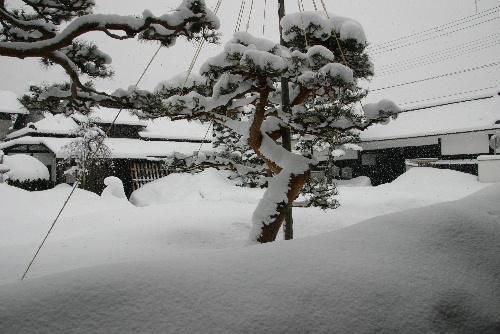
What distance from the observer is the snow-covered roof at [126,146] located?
51.5ft

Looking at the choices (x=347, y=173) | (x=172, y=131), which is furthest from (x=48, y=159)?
(x=347, y=173)

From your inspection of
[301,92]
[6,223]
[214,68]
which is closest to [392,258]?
[214,68]

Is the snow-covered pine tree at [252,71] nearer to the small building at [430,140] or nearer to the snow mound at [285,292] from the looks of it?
the snow mound at [285,292]

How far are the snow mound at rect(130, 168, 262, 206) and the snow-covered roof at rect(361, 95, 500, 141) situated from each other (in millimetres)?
7992

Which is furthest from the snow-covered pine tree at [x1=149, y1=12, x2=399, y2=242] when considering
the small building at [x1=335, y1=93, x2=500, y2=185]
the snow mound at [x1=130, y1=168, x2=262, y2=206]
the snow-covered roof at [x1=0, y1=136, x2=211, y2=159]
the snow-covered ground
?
the small building at [x1=335, y1=93, x2=500, y2=185]

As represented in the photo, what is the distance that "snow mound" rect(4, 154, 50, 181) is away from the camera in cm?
1451

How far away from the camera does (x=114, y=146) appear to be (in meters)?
17.3

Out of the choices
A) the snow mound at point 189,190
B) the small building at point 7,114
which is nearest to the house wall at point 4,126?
the small building at point 7,114

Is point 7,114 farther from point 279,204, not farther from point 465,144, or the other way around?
point 465,144

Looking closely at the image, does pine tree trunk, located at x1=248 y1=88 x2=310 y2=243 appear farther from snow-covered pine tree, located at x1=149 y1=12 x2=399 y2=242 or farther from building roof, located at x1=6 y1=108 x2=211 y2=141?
building roof, located at x1=6 y1=108 x2=211 y2=141

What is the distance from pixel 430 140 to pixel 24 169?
62.6 ft

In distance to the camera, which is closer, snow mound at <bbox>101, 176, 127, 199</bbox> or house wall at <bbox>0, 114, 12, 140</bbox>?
snow mound at <bbox>101, 176, 127, 199</bbox>

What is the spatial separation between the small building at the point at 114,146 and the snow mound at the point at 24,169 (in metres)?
0.66

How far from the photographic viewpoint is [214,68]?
398 centimetres
